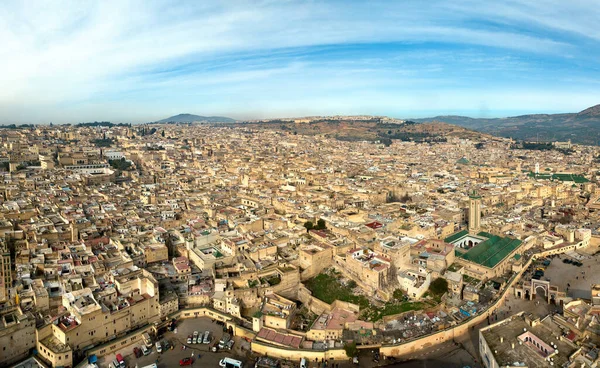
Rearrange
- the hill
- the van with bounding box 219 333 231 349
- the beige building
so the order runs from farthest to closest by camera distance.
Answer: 1. the hill
2. the van with bounding box 219 333 231 349
3. the beige building

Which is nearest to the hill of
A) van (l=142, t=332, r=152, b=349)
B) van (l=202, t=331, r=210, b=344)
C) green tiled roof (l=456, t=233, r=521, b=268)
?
green tiled roof (l=456, t=233, r=521, b=268)

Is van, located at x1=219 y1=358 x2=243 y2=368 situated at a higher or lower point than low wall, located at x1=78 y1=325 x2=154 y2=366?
lower

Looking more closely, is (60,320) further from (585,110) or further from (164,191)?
(585,110)

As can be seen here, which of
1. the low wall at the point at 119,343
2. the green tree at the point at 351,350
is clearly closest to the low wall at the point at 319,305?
the green tree at the point at 351,350

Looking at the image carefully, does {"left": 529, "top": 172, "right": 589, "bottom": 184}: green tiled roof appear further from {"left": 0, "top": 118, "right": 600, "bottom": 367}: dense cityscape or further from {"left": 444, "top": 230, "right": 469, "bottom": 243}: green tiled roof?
{"left": 444, "top": 230, "right": 469, "bottom": 243}: green tiled roof

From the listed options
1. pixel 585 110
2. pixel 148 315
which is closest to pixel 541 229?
pixel 148 315

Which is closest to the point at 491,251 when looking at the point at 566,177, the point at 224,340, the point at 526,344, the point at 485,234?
the point at 485,234

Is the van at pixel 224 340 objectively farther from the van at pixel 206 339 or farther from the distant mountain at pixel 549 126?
the distant mountain at pixel 549 126

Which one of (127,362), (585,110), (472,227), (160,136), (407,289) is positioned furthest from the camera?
(585,110)
